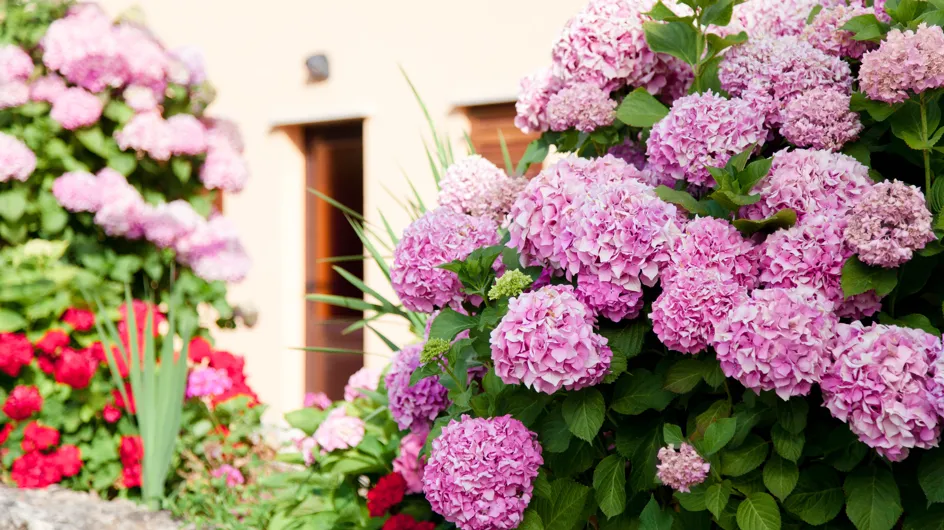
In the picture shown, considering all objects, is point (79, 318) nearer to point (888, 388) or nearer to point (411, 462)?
point (411, 462)

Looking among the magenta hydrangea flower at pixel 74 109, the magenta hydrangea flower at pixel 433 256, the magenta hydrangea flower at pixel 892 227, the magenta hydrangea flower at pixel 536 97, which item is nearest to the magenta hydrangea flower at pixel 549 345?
the magenta hydrangea flower at pixel 433 256

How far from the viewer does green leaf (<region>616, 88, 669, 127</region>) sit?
5.86 ft

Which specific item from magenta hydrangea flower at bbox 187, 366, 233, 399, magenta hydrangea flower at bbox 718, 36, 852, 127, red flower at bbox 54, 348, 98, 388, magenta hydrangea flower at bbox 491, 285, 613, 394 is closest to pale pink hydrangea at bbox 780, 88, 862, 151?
magenta hydrangea flower at bbox 718, 36, 852, 127

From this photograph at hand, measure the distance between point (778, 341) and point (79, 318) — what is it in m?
3.36

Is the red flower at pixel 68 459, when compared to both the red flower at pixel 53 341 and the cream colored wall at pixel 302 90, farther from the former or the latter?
the cream colored wall at pixel 302 90

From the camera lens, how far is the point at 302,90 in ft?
20.9

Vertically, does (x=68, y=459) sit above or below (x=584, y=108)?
below

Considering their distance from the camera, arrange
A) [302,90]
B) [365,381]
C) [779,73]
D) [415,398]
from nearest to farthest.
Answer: [779,73], [415,398], [365,381], [302,90]

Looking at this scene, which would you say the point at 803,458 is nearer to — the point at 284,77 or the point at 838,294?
the point at 838,294

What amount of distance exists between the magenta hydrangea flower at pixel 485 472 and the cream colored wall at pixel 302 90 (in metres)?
3.82

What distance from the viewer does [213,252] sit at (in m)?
4.25

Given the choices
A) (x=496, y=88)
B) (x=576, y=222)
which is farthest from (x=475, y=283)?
(x=496, y=88)

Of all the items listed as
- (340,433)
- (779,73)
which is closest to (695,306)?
(779,73)

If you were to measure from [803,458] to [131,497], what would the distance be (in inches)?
127
